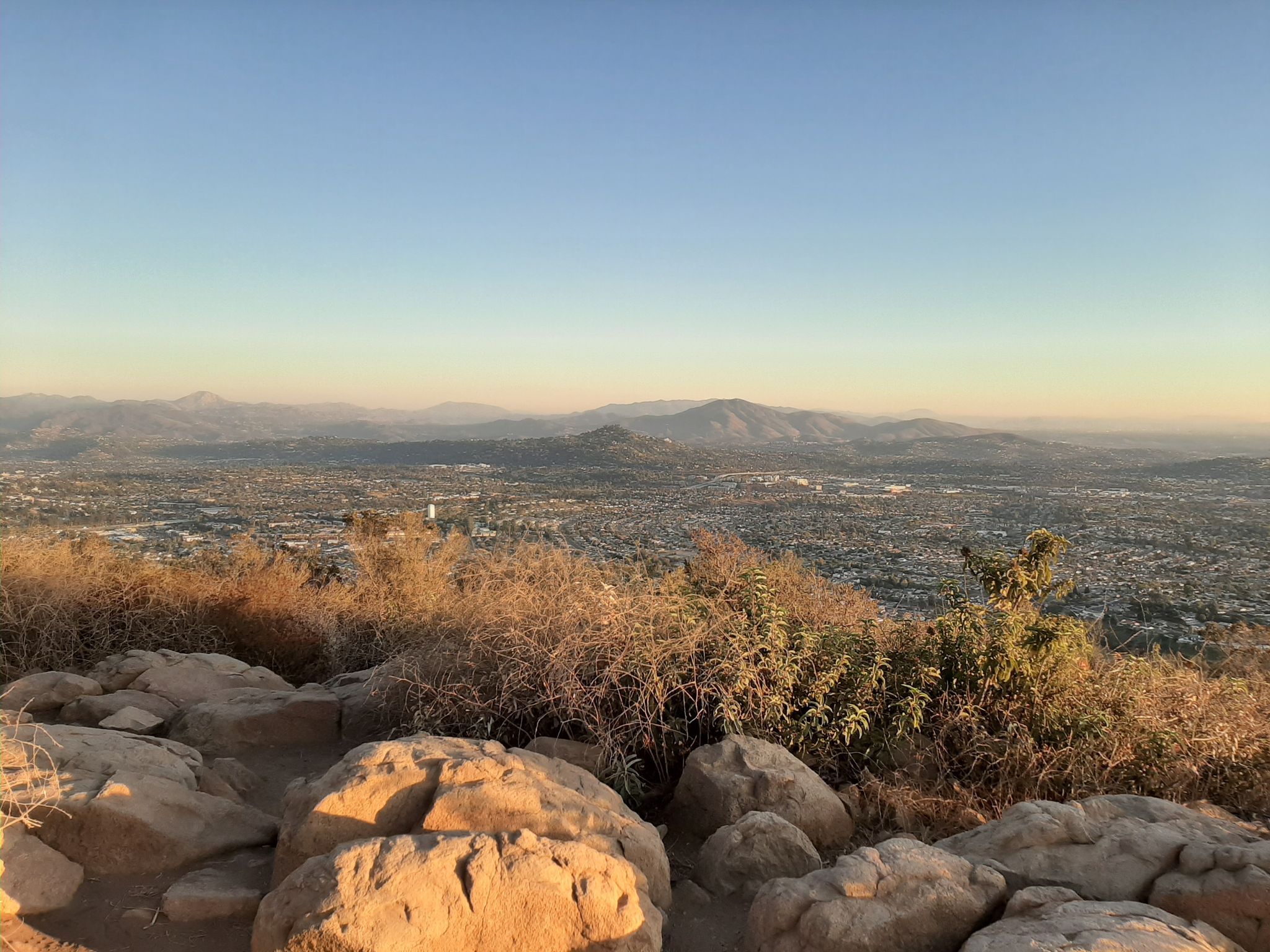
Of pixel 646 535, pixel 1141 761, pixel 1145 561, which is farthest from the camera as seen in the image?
pixel 646 535

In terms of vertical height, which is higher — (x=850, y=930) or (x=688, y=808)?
(x=850, y=930)

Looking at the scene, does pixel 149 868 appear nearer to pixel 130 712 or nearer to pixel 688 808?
pixel 130 712

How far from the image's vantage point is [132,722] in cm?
613

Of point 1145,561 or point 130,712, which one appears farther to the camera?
point 1145,561

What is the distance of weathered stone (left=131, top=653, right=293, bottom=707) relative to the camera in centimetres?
730

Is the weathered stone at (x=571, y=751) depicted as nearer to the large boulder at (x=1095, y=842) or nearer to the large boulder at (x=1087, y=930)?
the large boulder at (x=1095, y=842)

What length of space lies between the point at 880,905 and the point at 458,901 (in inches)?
82.9

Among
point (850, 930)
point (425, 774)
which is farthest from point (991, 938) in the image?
point (425, 774)

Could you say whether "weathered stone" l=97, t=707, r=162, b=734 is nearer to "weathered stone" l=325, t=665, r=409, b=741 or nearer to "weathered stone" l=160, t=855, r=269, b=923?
"weathered stone" l=325, t=665, r=409, b=741

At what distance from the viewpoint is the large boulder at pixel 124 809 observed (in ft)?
13.5

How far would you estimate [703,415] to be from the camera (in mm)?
147375

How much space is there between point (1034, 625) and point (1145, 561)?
1976cm

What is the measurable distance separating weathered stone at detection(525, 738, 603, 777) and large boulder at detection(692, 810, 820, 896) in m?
1.28

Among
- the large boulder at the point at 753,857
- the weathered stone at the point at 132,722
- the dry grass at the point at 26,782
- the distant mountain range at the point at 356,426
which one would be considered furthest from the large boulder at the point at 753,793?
the distant mountain range at the point at 356,426
